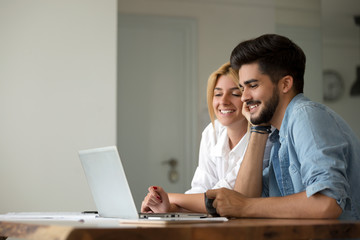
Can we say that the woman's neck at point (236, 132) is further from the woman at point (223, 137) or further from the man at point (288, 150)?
the man at point (288, 150)

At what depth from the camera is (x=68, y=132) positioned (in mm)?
3512

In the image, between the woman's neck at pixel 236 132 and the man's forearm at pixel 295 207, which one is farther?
the woman's neck at pixel 236 132

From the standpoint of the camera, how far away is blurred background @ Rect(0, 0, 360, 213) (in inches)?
136

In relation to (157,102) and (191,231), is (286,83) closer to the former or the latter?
(191,231)

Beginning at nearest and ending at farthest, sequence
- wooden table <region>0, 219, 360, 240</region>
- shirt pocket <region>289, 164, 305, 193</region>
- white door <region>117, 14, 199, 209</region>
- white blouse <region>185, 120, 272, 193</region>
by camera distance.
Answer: wooden table <region>0, 219, 360, 240</region>, shirt pocket <region>289, 164, 305, 193</region>, white blouse <region>185, 120, 272, 193</region>, white door <region>117, 14, 199, 209</region>

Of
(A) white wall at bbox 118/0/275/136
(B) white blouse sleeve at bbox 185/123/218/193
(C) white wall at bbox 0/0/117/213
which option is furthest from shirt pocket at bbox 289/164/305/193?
(A) white wall at bbox 118/0/275/136

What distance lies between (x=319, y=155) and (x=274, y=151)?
0.41 meters

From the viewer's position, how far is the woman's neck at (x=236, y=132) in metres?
2.47

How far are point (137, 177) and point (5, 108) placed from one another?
1.53 metres

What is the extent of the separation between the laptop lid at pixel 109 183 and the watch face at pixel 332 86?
2.82 meters

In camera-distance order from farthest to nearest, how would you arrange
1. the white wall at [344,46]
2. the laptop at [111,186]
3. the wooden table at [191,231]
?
the white wall at [344,46] → the laptop at [111,186] → the wooden table at [191,231]

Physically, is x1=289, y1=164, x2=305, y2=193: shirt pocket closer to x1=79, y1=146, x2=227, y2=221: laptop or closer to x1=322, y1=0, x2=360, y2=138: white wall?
x1=79, y1=146, x2=227, y2=221: laptop

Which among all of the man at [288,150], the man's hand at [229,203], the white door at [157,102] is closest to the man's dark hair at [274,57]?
the man at [288,150]

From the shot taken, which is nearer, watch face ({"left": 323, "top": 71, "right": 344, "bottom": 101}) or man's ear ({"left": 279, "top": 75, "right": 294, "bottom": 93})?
man's ear ({"left": 279, "top": 75, "right": 294, "bottom": 93})
